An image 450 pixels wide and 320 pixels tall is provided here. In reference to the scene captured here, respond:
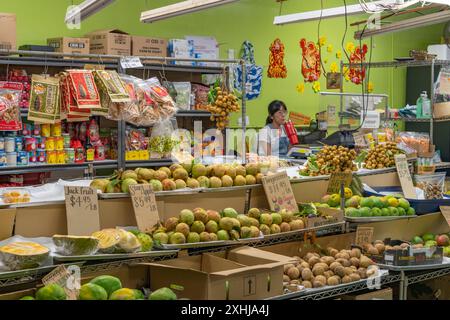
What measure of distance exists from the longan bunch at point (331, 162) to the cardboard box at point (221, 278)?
170 centimetres

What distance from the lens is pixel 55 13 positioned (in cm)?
784

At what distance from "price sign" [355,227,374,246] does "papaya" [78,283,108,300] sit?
1950 millimetres

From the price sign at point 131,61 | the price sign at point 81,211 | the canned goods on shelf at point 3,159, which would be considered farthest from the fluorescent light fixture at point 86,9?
the price sign at point 81,211

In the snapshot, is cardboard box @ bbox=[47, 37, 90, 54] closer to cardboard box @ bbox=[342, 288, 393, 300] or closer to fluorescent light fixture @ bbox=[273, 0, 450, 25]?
fluorescent light fixture @ bbox=[273, 0, 450, 25]

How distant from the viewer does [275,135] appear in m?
8.66

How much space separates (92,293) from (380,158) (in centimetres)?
335

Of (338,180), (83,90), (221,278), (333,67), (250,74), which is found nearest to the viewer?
(221,278)

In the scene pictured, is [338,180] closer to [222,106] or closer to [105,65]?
[222,106]

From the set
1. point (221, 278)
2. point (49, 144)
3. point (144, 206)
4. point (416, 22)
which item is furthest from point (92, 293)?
point (416, 22)

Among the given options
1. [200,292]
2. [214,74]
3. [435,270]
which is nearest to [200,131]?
[214,74]

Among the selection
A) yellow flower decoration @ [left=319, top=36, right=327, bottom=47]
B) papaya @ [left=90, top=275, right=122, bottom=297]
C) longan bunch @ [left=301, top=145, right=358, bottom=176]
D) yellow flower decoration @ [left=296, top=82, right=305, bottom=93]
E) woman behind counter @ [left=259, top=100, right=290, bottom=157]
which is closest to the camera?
papaya @ [left=90, top=275, right=122, bottom=297]

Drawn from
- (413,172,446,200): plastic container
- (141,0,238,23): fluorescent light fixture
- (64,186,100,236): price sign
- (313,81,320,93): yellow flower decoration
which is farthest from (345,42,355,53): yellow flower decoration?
(64,186,100,236): price sign

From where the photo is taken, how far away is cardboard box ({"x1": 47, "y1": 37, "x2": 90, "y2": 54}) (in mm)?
6996
